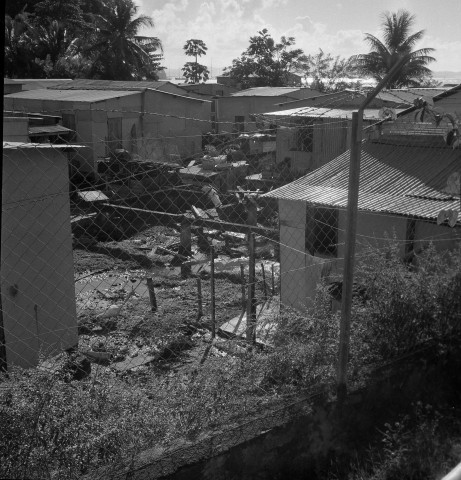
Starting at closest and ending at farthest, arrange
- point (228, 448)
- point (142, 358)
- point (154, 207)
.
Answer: point (228, 448)
point (142, 358)
point (154, 207)

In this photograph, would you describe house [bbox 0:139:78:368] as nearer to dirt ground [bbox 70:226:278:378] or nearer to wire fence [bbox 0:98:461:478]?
wire fence [bbox 0:98:461:478]

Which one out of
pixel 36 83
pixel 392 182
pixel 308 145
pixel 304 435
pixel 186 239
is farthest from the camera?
pixel 36 83

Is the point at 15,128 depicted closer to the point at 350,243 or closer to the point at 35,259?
the point at 35,259

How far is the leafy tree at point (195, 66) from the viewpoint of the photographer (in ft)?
153

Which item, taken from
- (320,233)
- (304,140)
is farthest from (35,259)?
(304,140)

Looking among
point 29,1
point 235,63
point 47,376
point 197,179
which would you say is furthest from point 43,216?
point 235,63

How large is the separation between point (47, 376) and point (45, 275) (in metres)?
3.91

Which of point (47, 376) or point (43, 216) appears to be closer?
point (47, 376)

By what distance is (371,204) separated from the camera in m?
7.17

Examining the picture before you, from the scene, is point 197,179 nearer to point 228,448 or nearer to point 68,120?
point 68,120

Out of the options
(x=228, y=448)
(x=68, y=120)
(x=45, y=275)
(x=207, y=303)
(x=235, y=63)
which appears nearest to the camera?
(x=228, y=448)

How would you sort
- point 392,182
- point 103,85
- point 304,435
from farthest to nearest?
point 103,85 → point 392,182 → point 304,435

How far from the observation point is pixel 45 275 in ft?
23.4

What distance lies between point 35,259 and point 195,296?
179 inches
